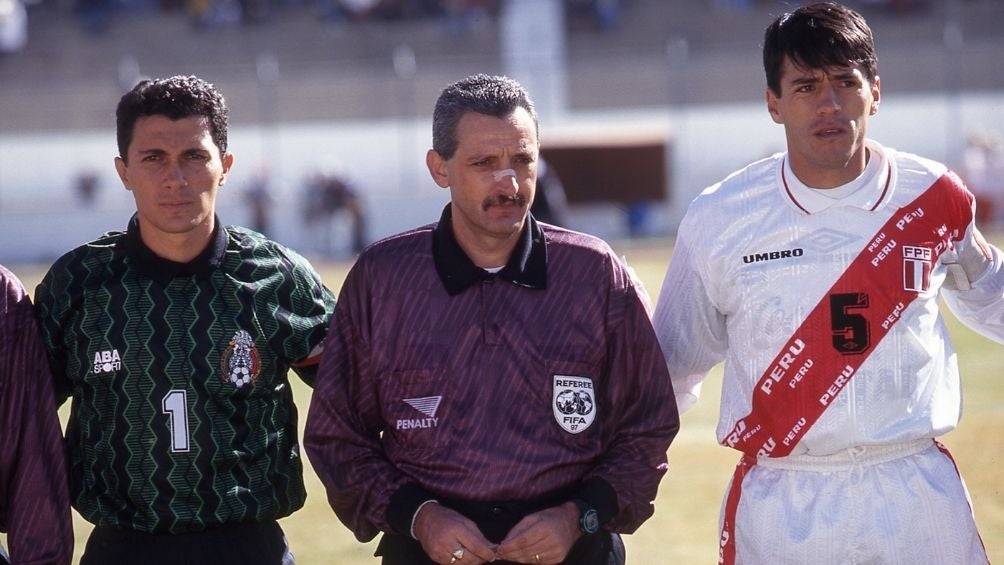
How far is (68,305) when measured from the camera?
360 centimetres

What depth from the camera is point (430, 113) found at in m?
Answer: 26.2

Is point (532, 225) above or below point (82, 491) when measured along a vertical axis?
above

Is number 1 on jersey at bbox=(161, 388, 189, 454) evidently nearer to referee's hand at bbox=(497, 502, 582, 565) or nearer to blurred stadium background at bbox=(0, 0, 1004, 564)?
referee's hand at bbox=(497, 502, 582, 565)

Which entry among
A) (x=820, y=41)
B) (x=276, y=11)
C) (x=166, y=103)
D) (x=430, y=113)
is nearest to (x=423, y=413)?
(x=166, y=103)

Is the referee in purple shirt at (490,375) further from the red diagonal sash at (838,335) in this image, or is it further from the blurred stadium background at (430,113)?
the blurred stadium background at (430,113)

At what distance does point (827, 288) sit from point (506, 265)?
2.73 feet

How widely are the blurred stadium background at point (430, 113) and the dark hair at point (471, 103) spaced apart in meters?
17.2

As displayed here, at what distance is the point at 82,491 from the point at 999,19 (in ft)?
88.5

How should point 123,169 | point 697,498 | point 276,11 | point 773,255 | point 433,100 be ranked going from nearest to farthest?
point 773,255 < point 123,169 < point 697,498 < point 433,100 < point 276,11

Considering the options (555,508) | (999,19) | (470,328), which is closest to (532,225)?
(470,328)

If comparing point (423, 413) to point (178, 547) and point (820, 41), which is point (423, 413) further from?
point (820, 41)

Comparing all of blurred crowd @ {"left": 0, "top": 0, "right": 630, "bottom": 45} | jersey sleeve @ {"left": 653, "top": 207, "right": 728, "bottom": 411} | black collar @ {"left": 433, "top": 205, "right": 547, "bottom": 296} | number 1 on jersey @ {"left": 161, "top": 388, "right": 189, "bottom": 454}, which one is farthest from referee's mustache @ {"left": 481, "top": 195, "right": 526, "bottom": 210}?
blurred crowd @ {"left": 0, "top": 0, "right": 630, "bottom": 45}

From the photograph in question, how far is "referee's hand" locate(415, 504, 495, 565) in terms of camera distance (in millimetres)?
3254

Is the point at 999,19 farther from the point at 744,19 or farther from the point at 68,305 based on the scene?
the point at 68,305
